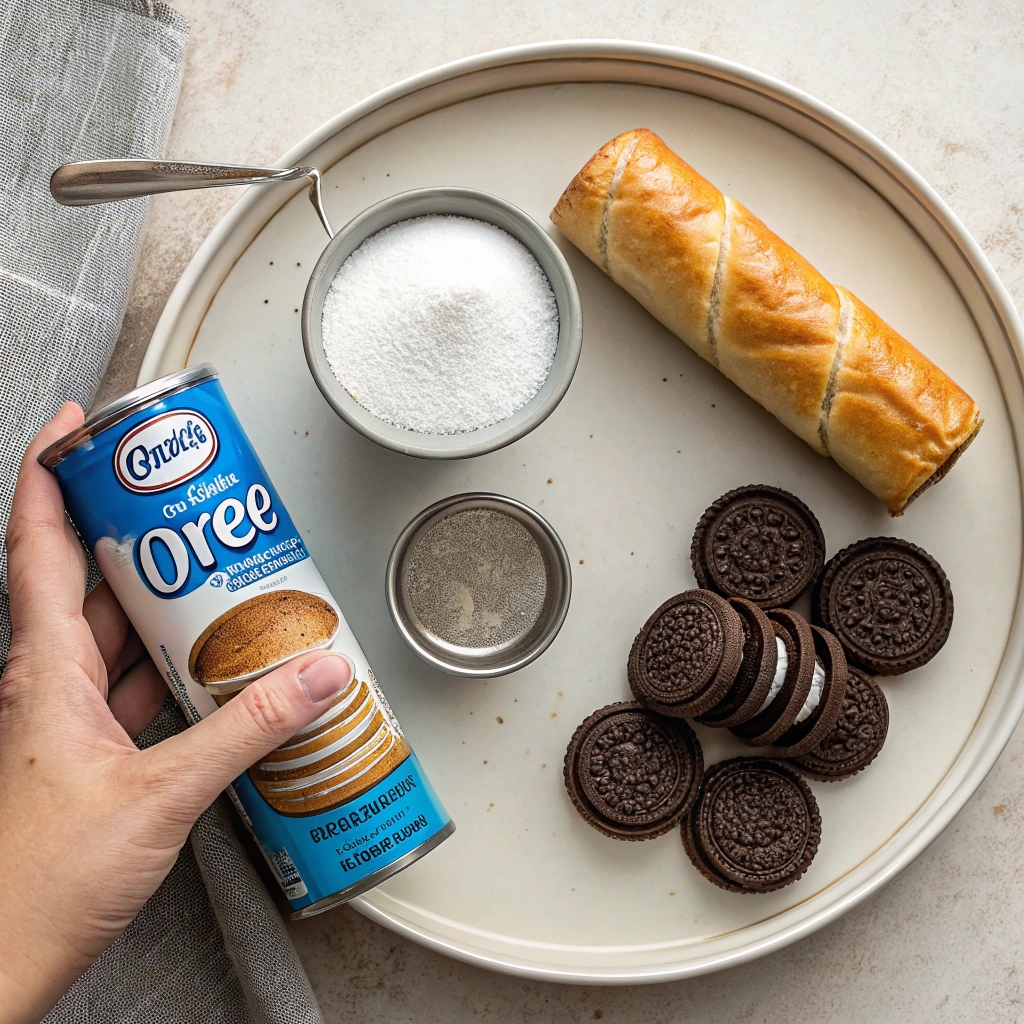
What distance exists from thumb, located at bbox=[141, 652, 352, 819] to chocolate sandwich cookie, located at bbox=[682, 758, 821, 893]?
26.2 inches

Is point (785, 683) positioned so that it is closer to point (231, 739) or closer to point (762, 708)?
point (762, 708)

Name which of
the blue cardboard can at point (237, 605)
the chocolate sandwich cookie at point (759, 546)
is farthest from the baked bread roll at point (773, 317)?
the blue cardboard can at point (237, 605)

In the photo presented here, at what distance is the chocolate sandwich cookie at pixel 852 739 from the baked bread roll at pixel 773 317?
0.31 metres

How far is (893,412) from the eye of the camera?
1297 millimetres

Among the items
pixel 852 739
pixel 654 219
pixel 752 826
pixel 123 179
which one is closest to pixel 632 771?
pixel 752 826

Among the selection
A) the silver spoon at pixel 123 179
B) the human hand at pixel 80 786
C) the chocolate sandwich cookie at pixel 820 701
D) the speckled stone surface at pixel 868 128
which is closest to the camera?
the human hand at pixel 80 786

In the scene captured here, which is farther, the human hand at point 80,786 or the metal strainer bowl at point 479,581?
the metal strainer bowl at point 479,581

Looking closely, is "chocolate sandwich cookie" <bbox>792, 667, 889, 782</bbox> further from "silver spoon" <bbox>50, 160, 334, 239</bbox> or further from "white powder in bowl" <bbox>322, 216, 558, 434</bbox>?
"silver spoon" <bbox>50, 160, 334, 239</bbox>

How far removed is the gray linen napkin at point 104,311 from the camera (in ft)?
4.41

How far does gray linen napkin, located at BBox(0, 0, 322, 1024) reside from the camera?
1.34 metres

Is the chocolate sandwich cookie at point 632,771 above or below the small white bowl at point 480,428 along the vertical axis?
below

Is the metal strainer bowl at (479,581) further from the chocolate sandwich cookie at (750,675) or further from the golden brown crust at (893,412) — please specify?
the golden brown crust at (893,412)

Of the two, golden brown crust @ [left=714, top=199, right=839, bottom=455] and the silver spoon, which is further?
golden brown crust @ [left=714, top=199, right=839, bottom=455]

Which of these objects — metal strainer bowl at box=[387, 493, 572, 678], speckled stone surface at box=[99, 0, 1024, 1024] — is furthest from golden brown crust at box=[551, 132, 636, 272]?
metal strainer bowl at box=[387, 493, 572, 678]
